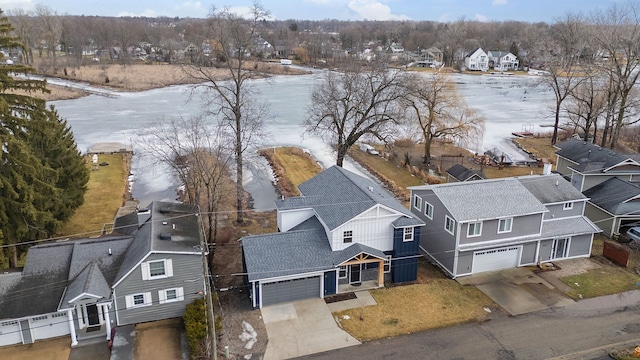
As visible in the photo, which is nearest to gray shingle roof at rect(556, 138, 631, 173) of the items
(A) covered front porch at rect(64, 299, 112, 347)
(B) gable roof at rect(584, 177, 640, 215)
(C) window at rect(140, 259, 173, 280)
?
(B) gable roof at rect(584, 177, 640, 215)

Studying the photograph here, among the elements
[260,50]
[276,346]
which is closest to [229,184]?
[276,346]

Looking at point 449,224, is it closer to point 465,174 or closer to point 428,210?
point 428,210

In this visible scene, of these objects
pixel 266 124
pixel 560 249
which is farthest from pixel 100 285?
pixel 266 124

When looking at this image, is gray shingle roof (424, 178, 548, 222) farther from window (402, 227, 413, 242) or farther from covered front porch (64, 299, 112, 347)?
covered front porch (64, 299, 112, 347)

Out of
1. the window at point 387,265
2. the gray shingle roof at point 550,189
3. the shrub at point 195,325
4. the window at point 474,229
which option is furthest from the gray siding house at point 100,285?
the gray shingle roof at point 550,189

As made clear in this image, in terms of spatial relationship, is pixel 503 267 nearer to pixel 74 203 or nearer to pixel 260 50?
pixel 74 203

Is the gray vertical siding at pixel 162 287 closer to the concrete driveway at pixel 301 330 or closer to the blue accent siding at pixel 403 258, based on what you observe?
the concrete driveway at pixel 301 330
